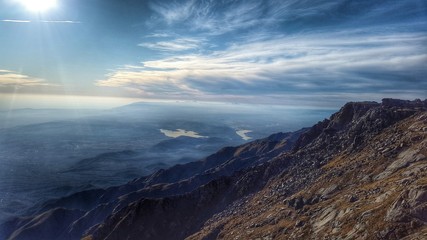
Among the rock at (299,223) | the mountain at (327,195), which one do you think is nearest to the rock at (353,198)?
the mountain at (327,195)

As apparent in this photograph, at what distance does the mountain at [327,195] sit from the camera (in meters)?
54.1

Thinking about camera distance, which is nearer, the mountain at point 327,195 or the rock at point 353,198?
the mountain at point 327,195

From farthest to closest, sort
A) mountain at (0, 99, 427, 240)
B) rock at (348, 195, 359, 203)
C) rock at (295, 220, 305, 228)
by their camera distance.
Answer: rock at (295, 220, 305, 228) → rock at (348, 195, 359, 203) → mountain at (0, 99, 427, 240)

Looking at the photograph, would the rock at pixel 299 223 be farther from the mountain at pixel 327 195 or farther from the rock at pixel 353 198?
the rock at pixel 353 198

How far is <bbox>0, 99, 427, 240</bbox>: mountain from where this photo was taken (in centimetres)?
5409

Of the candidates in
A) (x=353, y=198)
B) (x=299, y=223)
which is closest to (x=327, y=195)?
(x=299, y=223)

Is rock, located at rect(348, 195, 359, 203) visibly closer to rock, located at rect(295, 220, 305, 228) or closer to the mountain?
the mountain

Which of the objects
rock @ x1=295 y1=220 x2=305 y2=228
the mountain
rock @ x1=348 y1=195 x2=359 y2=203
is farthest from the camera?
rock @ x1=295 y1=220 x2=305 y2=228

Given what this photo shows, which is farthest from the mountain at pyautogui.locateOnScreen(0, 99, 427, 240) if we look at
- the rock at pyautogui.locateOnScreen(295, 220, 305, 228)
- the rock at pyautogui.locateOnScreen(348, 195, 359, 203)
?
the rock at pyautogui.locateOnScreen(295, 220, 305, 228)

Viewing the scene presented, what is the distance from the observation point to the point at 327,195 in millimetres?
83312

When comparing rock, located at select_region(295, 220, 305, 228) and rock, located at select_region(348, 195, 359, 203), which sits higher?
rock, located at select_region(348, 195, 359, 203)

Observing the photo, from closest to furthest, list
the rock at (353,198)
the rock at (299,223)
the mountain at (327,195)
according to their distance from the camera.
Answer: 1. the mountain at (327,195)
2. the rock at (353,198)
3. the rock at (299,223)

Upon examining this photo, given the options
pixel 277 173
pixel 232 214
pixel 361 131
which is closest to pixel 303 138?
pixel 277 173

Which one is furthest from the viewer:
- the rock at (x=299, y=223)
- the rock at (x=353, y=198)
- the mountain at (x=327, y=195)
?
the rock at (x=299, y=223)
